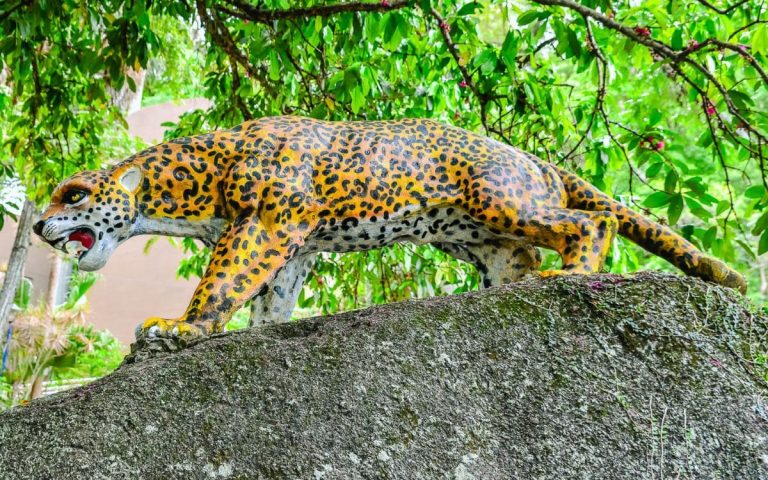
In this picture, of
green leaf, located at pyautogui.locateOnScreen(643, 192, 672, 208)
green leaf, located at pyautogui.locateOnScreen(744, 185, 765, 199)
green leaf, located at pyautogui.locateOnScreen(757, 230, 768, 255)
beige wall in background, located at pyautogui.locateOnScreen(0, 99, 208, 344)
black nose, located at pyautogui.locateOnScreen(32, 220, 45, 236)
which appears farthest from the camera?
beige wall in background, located at pyautogui.locateOnScreen(0, 99, 208, 344)

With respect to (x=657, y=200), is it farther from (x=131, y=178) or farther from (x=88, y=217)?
(x=88, y=217)

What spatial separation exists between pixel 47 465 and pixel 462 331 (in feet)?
4.66

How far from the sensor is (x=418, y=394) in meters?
2.50

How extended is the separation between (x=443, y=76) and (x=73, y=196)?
3.20 metres

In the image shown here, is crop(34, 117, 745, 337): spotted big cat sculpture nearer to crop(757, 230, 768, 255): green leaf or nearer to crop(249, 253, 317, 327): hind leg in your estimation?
crop(249, 253, 317, 327): hind leg

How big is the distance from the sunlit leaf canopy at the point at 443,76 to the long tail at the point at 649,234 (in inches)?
13.0

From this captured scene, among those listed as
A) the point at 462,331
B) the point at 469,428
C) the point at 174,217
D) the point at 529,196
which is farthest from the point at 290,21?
the point at 469,428

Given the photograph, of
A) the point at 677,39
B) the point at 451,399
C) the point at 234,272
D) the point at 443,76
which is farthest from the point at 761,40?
Result: the point at 234,272

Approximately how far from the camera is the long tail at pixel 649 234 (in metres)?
3.22

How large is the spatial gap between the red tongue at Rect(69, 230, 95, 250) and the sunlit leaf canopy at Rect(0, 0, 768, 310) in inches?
65.5

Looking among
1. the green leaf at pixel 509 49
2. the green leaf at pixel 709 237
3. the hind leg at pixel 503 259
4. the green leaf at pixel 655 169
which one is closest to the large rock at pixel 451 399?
the hind leg at pixel 503 259

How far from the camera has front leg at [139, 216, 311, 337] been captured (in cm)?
283

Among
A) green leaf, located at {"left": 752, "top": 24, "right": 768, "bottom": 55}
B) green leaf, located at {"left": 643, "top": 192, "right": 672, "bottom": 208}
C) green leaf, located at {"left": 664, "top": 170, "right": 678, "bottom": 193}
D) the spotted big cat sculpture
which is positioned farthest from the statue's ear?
green leaf, located at {"left": 752, "top": 24, "right": 768, "bottom": 55}

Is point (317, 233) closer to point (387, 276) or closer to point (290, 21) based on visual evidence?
point (290, 21)
